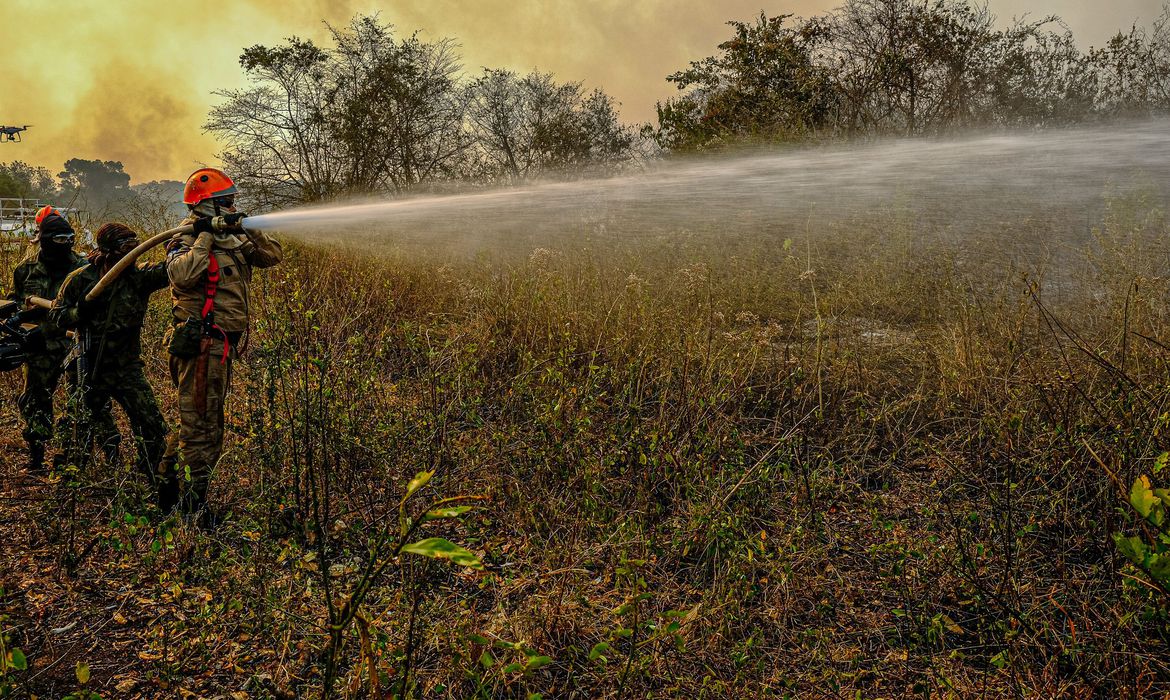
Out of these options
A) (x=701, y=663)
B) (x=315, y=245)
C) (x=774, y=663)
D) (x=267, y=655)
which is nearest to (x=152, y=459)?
(x=267, y=655)

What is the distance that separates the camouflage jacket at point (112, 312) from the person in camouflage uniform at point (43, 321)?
0.41m

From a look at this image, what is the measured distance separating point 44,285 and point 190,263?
206 centimetres

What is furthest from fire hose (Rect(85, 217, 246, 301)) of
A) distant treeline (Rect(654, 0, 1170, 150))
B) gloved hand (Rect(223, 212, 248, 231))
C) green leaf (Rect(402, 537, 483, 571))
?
distant treeline (Rect(654, 0, 1170, 150))

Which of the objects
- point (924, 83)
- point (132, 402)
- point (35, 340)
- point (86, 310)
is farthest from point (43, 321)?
point (924, 83)

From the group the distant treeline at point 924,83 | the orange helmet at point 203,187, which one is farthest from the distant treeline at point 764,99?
the orange helmet at point 203,187

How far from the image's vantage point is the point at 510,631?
2816 millimetres

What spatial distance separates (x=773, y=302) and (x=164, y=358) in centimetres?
598

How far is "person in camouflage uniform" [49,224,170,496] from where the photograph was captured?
4.16m

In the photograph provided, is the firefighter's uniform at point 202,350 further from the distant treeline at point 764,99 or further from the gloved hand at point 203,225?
the distant treeline at point 764,99

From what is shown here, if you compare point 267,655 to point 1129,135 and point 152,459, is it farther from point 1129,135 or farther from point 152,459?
point 1129,135

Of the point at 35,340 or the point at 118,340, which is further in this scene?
the point at 35,340

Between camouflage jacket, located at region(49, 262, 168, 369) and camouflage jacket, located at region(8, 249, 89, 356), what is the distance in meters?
0.47

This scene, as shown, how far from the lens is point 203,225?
3.83 metres

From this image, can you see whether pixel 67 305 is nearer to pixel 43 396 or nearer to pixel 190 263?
pixel 43 396
